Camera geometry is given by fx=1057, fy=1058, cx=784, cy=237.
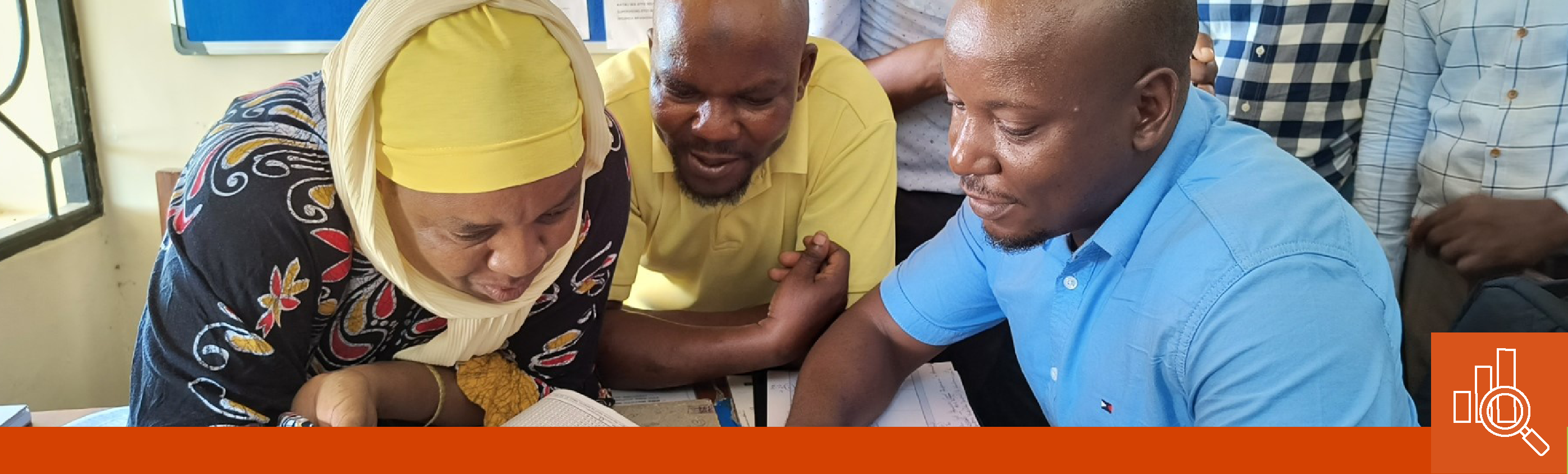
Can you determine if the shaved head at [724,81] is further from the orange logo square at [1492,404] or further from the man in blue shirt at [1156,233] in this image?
the orange logo square at [1492,404]

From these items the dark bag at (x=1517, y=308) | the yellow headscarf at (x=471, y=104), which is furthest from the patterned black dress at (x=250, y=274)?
the dark bag at (x=1517, y=308)

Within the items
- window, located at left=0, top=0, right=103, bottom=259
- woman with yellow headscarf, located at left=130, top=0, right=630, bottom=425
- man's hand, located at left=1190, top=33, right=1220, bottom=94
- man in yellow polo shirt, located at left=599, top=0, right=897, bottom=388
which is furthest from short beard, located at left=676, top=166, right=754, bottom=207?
window, located at left=0, top=0, right=103, bottom=259

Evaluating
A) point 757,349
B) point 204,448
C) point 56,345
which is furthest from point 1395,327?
point 56,345

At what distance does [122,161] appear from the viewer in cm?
263

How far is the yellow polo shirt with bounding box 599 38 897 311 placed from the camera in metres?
1.71

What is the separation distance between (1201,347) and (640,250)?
967mm

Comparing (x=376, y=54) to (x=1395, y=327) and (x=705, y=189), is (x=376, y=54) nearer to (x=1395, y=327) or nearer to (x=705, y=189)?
(x=705, y=189)

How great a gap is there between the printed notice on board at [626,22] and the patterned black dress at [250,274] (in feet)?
4.80

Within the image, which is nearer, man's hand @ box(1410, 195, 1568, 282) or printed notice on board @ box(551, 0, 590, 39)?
man's hand @ box(1410, 195, 1568, 282)

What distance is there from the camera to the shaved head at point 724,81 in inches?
60.5

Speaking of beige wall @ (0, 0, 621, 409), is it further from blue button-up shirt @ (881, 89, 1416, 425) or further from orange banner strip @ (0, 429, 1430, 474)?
blue button-up shirt @ (881, 89, 1416, 425)

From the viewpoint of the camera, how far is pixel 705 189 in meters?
1.71

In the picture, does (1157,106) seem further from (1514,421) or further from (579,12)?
(579,12)

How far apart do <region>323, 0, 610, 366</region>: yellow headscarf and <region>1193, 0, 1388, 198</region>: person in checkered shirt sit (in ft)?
4.83
